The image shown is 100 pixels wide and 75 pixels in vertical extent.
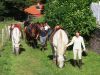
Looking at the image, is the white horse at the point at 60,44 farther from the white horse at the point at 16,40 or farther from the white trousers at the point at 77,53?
the white horse at the point at 16,40

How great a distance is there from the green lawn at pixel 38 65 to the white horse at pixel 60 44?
440 mm

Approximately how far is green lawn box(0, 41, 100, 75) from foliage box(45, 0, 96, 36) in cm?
222

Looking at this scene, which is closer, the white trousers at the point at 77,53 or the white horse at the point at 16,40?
the white trousers at the point at 77,53

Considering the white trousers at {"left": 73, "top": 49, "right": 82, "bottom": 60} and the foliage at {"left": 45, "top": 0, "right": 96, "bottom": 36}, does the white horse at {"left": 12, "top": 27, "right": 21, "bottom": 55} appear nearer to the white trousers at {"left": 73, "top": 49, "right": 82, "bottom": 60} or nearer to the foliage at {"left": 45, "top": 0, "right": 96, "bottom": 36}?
the foliage at {"left": 45, "top": 0, "right": 96, "bottom": 36}

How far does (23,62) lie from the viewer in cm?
2381

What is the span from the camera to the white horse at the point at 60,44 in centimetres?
2214

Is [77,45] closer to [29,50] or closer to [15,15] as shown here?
[29,50]

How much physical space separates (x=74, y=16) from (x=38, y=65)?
726 centimetres

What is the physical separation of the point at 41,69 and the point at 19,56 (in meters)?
4.42

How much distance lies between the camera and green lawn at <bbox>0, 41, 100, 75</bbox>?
21156mm

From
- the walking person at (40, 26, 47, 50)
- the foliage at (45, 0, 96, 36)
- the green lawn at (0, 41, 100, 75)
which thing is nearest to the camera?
the green lawn at (0, 41, 100, 75)

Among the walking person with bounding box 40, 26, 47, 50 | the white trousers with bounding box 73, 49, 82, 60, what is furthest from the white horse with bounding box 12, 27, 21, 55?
the white trousers with bounding box 73, 49, 82, 60

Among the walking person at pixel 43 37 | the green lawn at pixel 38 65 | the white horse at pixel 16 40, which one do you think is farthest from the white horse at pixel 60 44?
the walking person at pixel 43 37

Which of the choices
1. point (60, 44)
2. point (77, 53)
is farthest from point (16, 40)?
point (77, 53)
